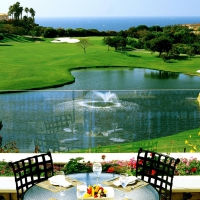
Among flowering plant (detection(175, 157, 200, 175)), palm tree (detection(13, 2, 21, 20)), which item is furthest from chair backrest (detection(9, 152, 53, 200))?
palm tree (detection(13, 2, 21, 20))

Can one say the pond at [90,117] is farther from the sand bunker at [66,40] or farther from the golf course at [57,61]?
the sand bunker at [66,40]

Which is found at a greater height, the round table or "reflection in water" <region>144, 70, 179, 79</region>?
the round table

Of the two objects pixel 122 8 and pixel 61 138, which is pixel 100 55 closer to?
pixel 122 8

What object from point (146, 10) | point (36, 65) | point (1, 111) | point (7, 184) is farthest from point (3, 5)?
point (7, 184)

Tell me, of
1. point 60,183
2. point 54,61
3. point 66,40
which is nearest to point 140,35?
point 66,40

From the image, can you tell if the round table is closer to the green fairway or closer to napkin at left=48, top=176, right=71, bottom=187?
napkin at left=48, top=176, right=71, bottom=187

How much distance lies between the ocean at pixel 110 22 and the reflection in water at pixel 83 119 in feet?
64.6

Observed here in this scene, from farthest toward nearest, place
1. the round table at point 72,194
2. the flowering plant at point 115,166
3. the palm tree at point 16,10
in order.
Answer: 1. the palm tree at point 16,10
2. the flowering plant at point 115,166
3. the round table at point 72,194

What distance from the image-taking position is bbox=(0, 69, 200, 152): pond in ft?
19.5

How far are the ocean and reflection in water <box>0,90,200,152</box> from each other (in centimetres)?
1968

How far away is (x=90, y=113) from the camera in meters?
5.97

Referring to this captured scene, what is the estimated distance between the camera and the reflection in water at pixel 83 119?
5934 millimetres

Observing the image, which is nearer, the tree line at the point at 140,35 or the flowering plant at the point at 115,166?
the flowering plant at the point at 115,166

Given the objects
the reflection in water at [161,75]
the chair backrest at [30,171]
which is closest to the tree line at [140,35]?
the reflection in water at [161,75]
